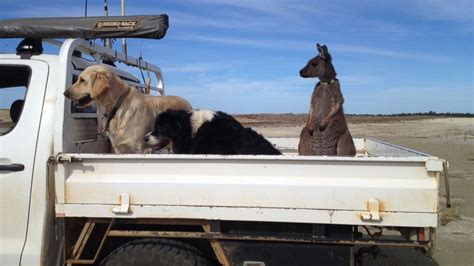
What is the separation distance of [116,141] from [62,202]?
1.26m

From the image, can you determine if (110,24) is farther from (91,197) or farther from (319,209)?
(319,209)

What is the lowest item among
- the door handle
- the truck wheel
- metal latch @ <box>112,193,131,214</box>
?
the truck wheel

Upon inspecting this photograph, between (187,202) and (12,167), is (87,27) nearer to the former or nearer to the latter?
(12,167)

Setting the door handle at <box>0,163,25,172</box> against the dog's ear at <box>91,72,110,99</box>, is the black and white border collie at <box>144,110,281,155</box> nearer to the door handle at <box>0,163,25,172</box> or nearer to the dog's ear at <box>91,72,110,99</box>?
the dog's ear at <box>91,72,110,99</box>

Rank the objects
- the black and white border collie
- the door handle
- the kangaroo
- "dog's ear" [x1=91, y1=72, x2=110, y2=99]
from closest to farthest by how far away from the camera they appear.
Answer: the door handle, "dog's ear" [x1=91, y1=72, x2=110, y2=99], the black and white border collie, the kangaroo

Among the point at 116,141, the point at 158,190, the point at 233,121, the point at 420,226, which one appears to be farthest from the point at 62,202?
the point at 420,226

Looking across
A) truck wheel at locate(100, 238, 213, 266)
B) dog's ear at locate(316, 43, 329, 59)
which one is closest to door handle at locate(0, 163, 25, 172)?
truck wheel at locate(100, 238, 213, 266)

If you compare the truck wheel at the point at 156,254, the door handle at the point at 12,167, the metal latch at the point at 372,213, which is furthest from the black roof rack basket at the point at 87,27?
the metal latch at the point at 372,213

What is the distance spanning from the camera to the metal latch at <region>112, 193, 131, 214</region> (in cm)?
366

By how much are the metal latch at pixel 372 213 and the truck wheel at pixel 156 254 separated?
4.20ft

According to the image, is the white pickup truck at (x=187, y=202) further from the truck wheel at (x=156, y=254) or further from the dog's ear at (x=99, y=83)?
the dog's ear at (x=99, y=83)

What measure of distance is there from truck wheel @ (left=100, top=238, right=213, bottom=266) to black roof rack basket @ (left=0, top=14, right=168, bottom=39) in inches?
73.9

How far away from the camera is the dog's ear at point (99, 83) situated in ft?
15.3

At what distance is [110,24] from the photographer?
4332 millimetres
